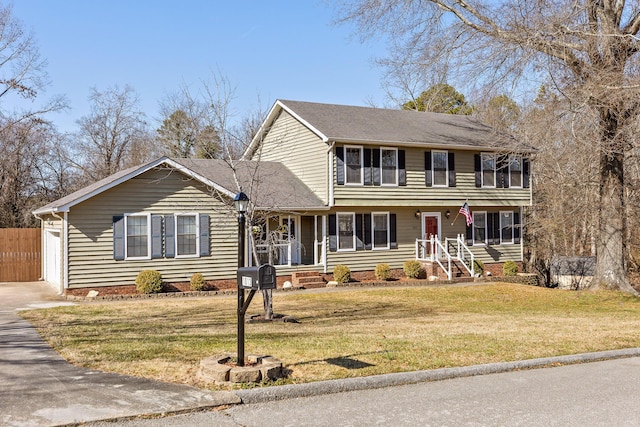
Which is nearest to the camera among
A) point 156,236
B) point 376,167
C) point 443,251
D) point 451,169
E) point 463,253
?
point 156,236

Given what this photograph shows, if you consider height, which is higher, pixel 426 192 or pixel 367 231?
pixel 426 192

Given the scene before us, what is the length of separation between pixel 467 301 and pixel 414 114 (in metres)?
11.7

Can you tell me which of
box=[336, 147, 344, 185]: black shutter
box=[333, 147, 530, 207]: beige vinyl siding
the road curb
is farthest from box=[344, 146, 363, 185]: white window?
the road curb

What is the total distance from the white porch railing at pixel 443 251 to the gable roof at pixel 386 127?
389 centimetres

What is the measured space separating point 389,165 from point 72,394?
61.2ft

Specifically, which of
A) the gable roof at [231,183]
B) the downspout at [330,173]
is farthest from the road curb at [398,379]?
the downspout at [330,173]

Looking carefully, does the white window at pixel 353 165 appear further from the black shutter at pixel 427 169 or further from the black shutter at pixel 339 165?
the black shutter at pixel 427 169

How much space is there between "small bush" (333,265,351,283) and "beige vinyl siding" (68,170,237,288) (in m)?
3.96

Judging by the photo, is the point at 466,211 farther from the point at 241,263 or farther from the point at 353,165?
the point at 241,263

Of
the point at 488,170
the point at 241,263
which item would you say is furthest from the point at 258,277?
the point at 488,170

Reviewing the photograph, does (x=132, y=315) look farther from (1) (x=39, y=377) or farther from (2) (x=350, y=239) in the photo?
(2) (x=350, y=239)

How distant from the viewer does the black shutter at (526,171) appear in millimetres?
27766

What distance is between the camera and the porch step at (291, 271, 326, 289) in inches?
875

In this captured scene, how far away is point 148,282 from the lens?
19.1 metres
